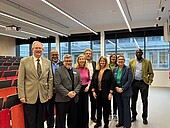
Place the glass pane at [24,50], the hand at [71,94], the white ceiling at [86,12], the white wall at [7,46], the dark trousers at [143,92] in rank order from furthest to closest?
1. the glass pane at [24,50]
2. the white wall at [7,46]
3. the white ceiling at [86,12]
4. the dark trousers at [143,92]
5. the hand at [71,94]

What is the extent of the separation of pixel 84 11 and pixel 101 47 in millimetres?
3610

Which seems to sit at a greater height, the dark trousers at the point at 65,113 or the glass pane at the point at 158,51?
the glass pane at the point at 158,51

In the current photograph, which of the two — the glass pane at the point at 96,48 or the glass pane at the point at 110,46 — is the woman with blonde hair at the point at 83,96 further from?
the glass pane at the point at 96,48

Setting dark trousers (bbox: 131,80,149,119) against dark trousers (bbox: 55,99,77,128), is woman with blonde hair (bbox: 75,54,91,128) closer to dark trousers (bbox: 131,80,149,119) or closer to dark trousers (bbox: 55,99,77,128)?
dark trousers (bbox: 55,99,77,128)

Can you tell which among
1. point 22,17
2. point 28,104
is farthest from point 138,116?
point 22,17

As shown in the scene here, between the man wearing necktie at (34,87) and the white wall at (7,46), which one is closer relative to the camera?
the man wearing necktie at (34,87)

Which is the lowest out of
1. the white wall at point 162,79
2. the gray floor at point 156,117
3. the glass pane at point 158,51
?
the gray floor at point 156,117

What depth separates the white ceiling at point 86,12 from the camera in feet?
20.7

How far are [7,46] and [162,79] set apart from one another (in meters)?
10.9

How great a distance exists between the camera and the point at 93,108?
3631 mm

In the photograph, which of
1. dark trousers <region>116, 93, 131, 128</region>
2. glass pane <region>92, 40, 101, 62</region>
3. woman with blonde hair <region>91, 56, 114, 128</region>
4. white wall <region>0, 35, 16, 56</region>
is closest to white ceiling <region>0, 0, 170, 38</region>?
glass pane <region>92, 40, 101, 62</region>

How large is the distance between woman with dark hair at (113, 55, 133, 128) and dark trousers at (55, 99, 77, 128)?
37.5 inches

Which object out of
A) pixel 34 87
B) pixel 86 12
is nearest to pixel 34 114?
pixel 34 87

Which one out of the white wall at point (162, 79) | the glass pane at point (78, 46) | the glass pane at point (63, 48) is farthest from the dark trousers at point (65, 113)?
the glass pane at point (63, 48)
